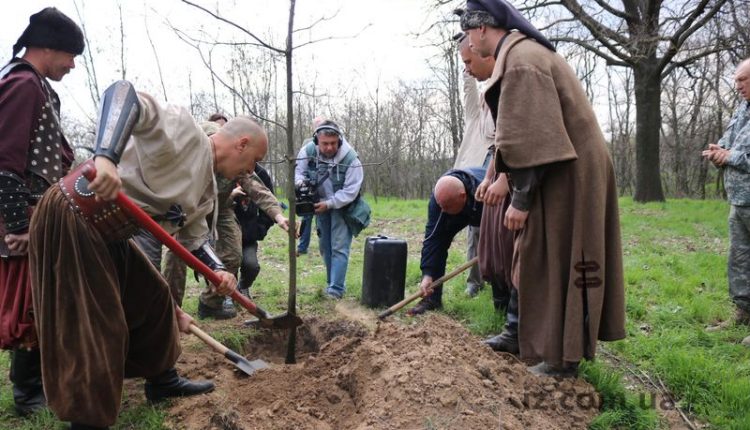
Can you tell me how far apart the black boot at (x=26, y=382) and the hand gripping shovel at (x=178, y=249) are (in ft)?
3.46

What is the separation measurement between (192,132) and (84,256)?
79 centimetres

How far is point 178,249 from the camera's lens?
108 inches

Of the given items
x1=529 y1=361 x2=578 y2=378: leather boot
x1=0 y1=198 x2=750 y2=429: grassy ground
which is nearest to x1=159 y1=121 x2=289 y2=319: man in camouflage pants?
x1=0 y1=198 x2=750 y2=429: grassy ground

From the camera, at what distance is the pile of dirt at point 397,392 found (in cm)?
254

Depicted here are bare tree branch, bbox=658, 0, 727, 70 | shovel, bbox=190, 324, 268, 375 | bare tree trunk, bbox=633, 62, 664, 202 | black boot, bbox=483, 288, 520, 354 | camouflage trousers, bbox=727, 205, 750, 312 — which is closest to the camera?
shovel, bbox=190, 324, 268, 375

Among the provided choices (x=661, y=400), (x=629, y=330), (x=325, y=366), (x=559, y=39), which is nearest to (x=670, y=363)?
(x=661, y=400)

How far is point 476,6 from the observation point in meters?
3.08

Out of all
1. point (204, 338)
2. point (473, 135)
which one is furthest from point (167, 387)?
point (473, 135)

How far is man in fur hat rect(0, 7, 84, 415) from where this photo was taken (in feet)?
8.89

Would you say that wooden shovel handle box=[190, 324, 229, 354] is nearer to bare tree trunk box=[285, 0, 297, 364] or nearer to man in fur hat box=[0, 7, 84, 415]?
bare tree trunk box=[285, 0, 297, 364]

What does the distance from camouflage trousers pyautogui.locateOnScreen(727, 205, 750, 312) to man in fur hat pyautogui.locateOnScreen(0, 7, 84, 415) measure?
16.0ft

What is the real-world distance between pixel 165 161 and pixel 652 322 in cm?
411

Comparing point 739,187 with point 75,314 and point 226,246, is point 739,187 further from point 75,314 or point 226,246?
point 75,314

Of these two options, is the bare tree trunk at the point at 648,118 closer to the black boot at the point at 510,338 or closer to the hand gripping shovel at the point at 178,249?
the black boot at the point at 510,338
